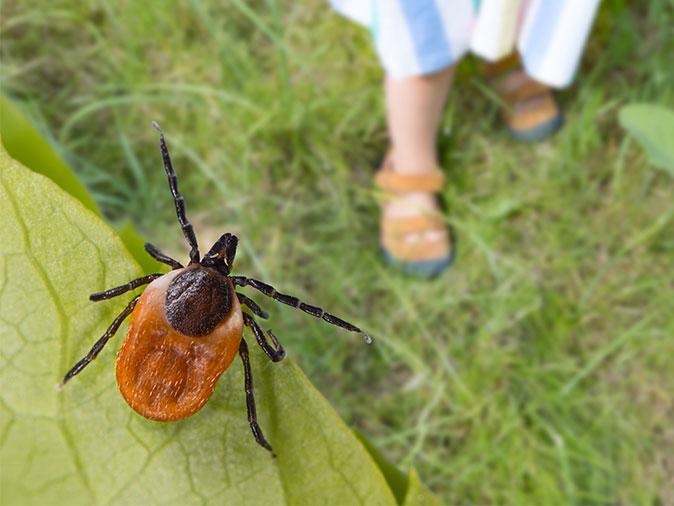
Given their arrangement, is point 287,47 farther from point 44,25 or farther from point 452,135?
point 44,25

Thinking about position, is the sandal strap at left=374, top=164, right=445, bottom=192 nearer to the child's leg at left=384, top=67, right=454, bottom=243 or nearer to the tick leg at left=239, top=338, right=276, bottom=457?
the child's leg at left=384, top=67, right=454, bottom=243

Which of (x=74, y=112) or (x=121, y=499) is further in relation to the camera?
(x=74, y=112)

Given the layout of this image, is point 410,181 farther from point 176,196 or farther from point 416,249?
point 176,196

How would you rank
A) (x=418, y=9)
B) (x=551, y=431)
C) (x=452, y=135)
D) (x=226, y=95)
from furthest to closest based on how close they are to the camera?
1. (x=452, y=135)
2. (x=226, y=95)
3. (x=551, y=431)
4. (x=418, y=9)

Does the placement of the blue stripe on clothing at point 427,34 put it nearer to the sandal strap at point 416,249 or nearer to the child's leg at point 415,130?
the child's leg at point 415,130

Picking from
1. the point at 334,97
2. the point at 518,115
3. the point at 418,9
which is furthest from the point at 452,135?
the point at 418,9

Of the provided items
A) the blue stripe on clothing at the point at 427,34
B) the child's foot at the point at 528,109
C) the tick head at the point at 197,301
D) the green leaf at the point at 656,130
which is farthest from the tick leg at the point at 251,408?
the child's foot at the point at 528,109
